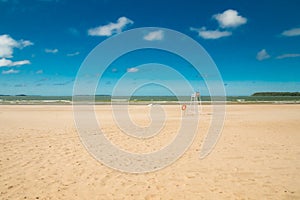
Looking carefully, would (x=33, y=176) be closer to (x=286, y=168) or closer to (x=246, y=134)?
(x=286, y=168)

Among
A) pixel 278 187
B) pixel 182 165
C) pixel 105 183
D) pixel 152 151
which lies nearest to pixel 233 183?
pixel 278 187

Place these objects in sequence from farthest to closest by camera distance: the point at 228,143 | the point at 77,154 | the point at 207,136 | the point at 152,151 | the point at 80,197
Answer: the point at 207,136, the point at 228,143, the point at 152,151, the point at 77,154, the point at 80,197

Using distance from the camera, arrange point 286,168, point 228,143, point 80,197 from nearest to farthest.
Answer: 1. point 80,197
2. point 286,168
3. point 228,143

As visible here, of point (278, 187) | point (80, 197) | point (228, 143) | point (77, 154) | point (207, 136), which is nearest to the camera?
point (80, 197)

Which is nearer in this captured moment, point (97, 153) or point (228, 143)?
point (97, 153)

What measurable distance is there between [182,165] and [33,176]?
3.76 meters

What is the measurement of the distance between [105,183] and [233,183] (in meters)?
2.79

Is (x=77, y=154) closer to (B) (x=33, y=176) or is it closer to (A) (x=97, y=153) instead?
(A) (x=97, y=153)

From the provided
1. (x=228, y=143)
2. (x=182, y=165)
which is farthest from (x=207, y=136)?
(x=182, y=165)

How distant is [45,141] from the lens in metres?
10.9

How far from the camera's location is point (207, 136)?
12.3 metres

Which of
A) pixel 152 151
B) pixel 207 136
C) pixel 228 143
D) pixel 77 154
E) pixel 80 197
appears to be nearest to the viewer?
pixel 80 197

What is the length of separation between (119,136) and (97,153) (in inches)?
132

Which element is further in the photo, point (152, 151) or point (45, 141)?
point (45, 141)
